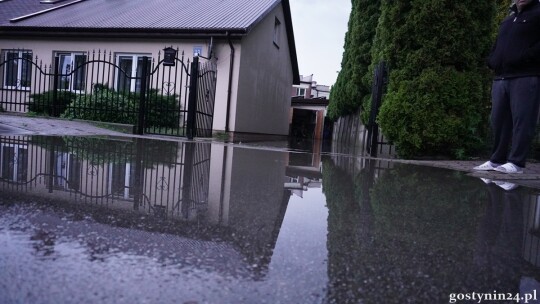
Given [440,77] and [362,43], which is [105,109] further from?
[440,77]

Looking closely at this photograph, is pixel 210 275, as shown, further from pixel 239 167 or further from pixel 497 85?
pixel 497 85

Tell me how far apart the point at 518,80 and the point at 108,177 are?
166 inches

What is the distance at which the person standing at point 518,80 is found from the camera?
418 centimetres

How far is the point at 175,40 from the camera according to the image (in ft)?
41.7

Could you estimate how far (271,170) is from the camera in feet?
13.1

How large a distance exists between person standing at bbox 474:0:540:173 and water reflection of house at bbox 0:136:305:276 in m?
2.60

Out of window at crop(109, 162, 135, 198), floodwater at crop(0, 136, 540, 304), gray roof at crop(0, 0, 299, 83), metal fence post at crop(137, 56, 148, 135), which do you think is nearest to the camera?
floodwater at crop(0, 136, 540, 304)

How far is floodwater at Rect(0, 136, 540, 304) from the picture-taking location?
1102 millimetres

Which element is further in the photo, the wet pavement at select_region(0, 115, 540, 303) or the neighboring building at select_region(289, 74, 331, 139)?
the neighboring building at select_region(289, 74, 331, 139)

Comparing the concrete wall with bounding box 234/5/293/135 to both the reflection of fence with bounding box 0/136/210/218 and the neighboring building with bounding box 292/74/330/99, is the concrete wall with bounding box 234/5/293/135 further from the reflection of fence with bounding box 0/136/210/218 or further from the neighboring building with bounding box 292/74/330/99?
the neighboring building with bounding box 292/74/330/99

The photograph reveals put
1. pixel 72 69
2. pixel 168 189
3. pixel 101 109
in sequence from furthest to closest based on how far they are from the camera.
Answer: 1. pixel 72 69
2. pixel 101 109
3. pixel 168 189

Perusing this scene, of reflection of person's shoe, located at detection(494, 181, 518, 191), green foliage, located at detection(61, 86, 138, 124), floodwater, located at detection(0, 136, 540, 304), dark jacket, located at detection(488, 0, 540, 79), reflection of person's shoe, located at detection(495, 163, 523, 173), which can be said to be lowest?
floodwater, located at detection(0, 136, 540, 304)

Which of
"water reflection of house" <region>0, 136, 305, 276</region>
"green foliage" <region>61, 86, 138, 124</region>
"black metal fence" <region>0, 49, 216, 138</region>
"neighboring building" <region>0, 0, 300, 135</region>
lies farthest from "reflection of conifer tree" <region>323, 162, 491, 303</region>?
"neighboring building" <region>0, 0, 300, 135</region>

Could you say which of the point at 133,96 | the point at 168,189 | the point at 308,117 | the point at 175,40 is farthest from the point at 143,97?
the point at 308,117
